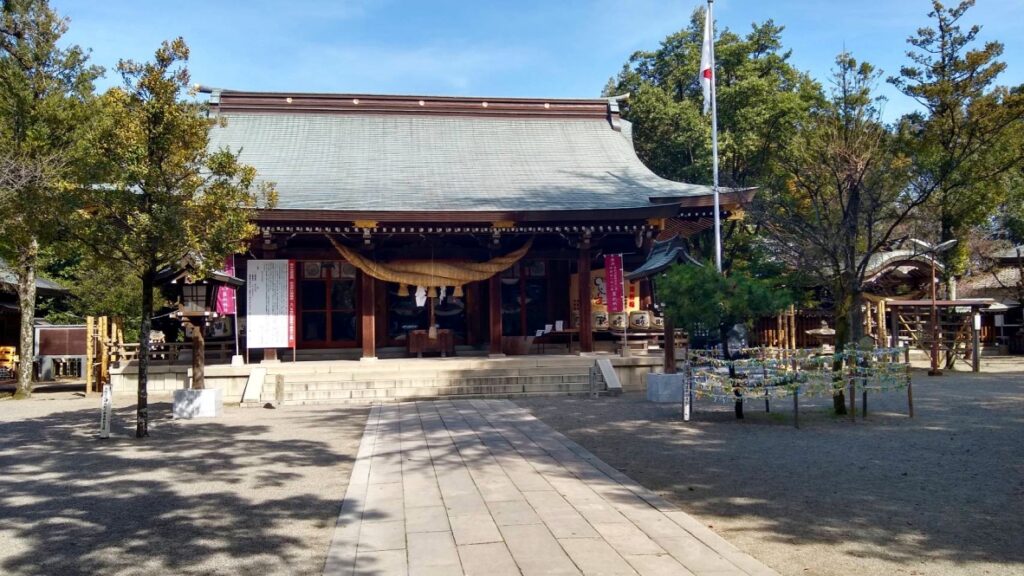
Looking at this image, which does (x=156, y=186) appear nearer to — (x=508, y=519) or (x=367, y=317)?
(x=508, y=519)

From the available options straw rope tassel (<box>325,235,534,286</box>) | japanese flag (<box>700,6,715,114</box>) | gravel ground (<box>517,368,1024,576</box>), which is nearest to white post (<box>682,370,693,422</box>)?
gravel ground (<box>517,368,1024,576</box>)

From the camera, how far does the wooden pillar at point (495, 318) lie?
1734 centimetres

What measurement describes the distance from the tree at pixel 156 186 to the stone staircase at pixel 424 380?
4987 millimetres

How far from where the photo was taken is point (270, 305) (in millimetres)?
16641

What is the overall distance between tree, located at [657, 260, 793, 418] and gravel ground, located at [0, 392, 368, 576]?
5.13 meters

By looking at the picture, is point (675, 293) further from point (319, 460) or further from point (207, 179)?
point (207, 179)

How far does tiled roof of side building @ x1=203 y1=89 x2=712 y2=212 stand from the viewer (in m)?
17.7

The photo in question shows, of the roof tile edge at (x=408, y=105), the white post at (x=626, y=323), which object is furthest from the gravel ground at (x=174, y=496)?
the roof tile edge at (x=408, y=105)

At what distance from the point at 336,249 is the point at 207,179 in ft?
24.3

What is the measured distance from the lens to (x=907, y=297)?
2383 centimetres

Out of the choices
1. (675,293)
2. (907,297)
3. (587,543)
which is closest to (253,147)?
(675,293)

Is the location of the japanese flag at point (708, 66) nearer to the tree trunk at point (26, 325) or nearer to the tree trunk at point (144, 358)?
the tree trunk at point (144, 358)

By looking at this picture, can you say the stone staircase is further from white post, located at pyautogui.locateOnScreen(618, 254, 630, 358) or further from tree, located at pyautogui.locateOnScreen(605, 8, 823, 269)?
tree, located at pyautogui.locateOnScreen(605, 8, 823, 269)

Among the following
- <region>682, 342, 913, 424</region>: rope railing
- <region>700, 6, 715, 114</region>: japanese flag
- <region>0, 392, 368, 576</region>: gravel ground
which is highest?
<region>700, 6, 715, 114</region>: japanese flag
